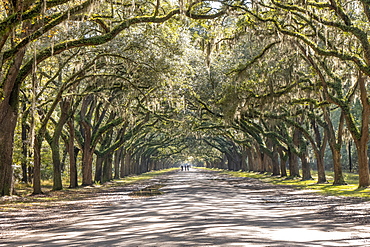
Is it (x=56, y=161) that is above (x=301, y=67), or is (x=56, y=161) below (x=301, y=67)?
below

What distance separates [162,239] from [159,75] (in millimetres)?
14469

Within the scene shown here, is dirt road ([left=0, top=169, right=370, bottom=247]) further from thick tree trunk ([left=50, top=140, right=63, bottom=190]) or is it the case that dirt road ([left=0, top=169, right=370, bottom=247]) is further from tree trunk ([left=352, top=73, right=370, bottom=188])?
thick tree trunk ([left=50, top=140, right=63, bottom=190])

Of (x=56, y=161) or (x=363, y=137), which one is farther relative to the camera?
(x=56, y=161)

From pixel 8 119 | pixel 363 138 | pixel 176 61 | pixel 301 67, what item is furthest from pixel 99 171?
pixel 363 138

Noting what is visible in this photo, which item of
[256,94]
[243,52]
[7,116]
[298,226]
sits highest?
→ [243,52]

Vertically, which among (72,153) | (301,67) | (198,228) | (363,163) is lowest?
(198,228)

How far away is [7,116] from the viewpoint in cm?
1731

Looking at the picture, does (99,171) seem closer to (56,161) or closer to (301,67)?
(56,161)

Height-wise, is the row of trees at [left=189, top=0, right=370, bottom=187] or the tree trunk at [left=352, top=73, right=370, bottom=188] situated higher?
the row of trees at [left=189, top=0, right=370, bottom=187]

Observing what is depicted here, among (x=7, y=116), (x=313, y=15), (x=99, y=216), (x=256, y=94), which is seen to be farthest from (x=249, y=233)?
(x=256, y=94)

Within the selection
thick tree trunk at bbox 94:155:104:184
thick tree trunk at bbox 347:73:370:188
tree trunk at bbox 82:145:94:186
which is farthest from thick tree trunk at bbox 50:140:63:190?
thick tree trunk at bbox 347:73:370:188

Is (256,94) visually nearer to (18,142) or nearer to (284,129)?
(284,129)

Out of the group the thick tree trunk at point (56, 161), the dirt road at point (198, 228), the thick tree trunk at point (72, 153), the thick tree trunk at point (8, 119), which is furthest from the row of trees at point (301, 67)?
the thick tree trunk at point (56, 161)

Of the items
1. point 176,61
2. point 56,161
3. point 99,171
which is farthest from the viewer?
point 99,171
